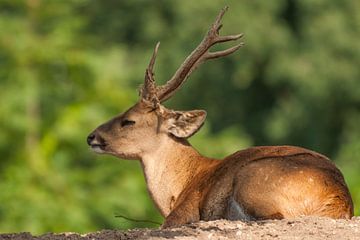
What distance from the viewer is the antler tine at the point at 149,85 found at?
39.5 ft

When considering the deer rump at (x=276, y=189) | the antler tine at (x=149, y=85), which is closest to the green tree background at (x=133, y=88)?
the antler tine at (x=149, y=85)

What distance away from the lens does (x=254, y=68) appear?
3753 cm

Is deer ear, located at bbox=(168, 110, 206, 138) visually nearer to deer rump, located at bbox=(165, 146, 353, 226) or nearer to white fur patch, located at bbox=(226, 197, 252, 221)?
deer rump, located at bbox=(165, 146, 353, 226)

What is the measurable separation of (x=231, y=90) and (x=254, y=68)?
1.08m

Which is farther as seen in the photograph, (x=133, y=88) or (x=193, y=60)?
(x=133, y=88)

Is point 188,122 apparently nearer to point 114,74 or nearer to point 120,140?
point 120,140

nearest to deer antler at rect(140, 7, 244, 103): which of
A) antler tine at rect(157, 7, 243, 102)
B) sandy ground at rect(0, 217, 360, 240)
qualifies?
antler tine at rect(157, 7, 243, 102)

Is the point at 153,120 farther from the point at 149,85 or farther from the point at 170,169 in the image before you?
the point at 170,169

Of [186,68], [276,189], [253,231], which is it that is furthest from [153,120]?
[253,231]

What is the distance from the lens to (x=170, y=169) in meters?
12.2

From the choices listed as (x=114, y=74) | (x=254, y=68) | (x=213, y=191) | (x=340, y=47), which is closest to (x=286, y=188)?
(x=213, y=191)

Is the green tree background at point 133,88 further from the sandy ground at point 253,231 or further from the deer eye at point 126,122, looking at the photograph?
the sandy ground at point 253,231

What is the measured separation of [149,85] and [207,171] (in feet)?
3.20

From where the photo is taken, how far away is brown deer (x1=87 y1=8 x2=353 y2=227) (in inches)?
409
